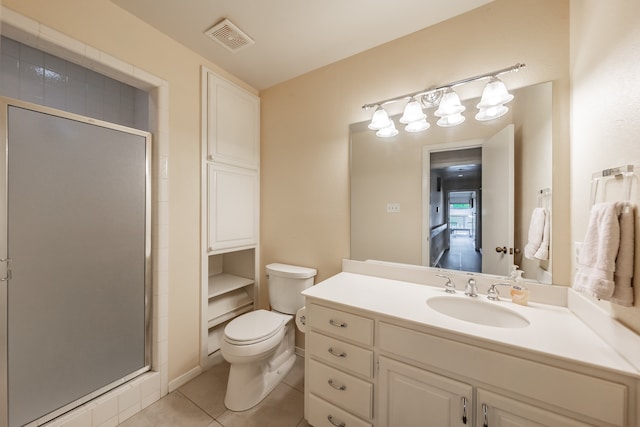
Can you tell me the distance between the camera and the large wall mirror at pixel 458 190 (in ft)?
4.12

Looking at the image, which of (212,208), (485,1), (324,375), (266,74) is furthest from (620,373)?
(266,74)

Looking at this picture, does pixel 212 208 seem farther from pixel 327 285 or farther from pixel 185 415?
pixel 185 415

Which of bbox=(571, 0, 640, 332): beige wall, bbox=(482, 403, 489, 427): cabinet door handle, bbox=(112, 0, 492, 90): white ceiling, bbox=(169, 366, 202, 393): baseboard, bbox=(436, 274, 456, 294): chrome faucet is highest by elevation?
bbox=(112, 0, 492, 90): white ceiling

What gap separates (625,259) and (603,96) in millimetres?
629

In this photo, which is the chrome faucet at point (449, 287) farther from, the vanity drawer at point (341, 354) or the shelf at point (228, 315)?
the shelf at point (228, 315)

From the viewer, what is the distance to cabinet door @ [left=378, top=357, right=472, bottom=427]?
3.07ft

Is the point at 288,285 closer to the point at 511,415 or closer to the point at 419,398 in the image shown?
the point at 419,398

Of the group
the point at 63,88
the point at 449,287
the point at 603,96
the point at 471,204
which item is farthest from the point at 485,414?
the point at 63,88

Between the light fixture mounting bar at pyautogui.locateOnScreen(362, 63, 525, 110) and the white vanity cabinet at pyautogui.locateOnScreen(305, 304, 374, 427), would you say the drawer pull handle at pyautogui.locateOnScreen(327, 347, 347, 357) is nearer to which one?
the white vanity cabinet at pyautogui.locateOnScreen(305, 304, 374, 427)

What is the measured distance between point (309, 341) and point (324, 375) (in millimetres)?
186

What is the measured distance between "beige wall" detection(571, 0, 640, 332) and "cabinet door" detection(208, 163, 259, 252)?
84.9 inches

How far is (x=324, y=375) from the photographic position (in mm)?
1271

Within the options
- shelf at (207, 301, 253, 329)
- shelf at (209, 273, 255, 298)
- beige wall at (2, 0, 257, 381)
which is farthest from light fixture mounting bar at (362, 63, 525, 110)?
shelf at (207, 301, 253, 329)

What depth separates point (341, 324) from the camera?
121cm
